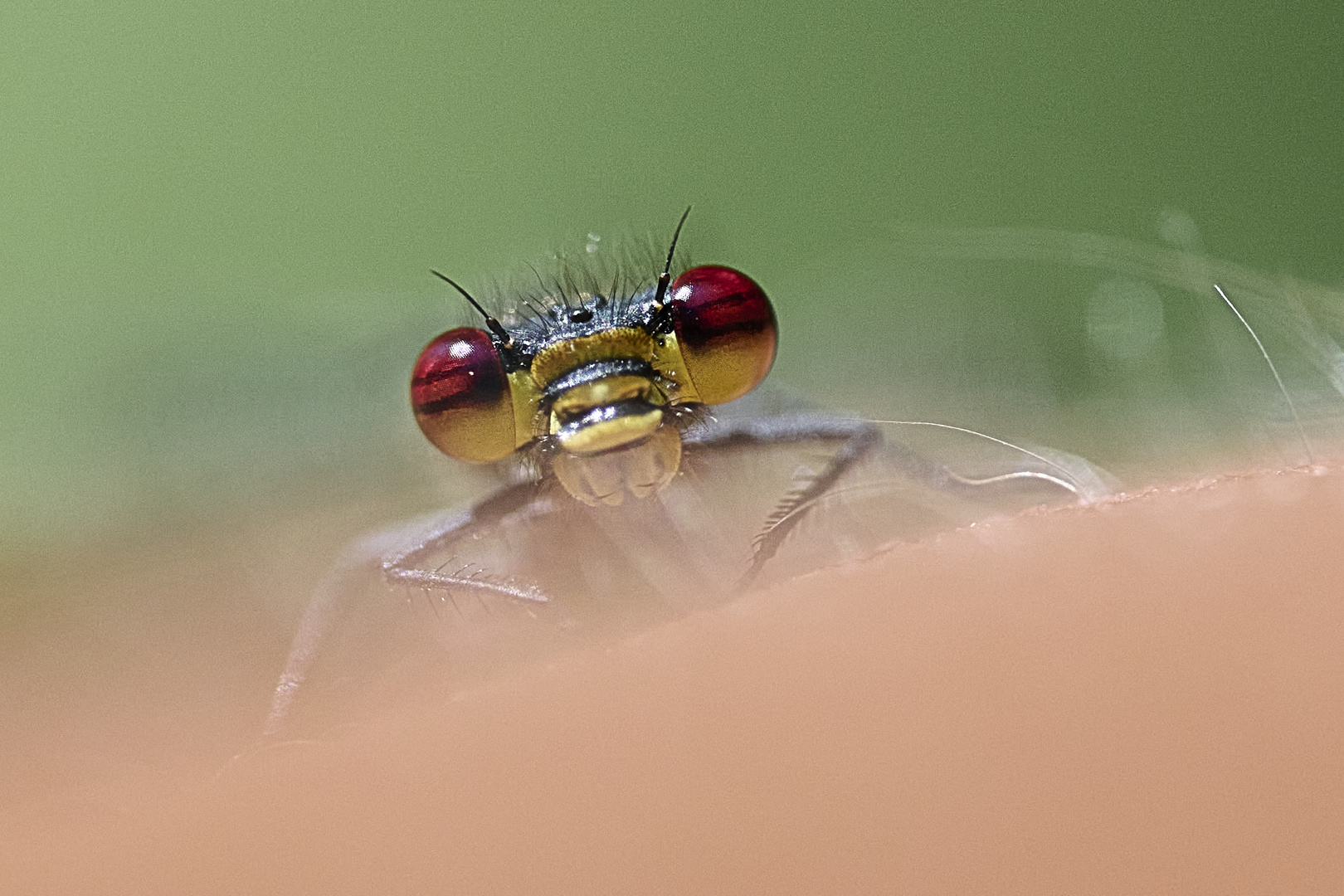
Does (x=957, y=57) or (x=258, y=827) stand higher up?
(x=957, y=57)

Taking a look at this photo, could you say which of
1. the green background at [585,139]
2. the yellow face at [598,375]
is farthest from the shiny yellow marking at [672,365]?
the green background at [585,139]

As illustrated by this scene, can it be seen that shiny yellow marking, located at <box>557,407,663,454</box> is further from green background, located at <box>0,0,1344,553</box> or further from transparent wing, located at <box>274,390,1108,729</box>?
green background, located at <box>0,0,1344,553</box>

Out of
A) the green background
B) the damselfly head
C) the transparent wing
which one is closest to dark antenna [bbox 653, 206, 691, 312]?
the damselfly head

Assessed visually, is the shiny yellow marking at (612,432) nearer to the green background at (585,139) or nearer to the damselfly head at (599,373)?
the damselfly head at (599,373)

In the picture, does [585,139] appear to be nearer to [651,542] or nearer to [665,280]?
[665,280]

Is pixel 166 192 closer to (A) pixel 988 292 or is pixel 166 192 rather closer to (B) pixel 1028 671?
(A) pixel 988 292

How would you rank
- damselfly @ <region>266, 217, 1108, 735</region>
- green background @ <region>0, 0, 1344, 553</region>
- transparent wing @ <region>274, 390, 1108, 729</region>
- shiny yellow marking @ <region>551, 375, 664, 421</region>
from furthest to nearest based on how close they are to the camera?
1. green background @ <region>0, 0, 1344, 553</region>
2. shiny yellow marking @ <region>551, 375, 664, 421</region>
3. damselfly @ <region>266, 217, 1108, 735</region>
4. transparent wing @ <region>274, 390, 1108, 729</region>

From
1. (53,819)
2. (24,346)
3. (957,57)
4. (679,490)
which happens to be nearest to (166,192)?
(24,346)
